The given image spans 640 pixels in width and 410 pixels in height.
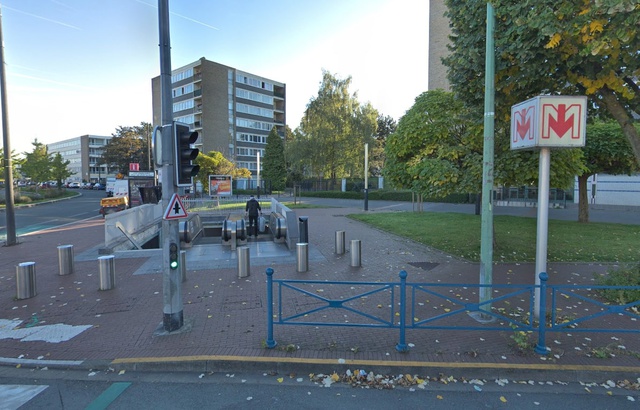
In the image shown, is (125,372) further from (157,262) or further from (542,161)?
(542,161)

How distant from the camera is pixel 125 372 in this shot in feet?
13.8

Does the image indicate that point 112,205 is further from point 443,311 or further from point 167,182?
point 443,311

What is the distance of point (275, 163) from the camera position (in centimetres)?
5469

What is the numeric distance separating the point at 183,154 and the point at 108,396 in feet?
10.4

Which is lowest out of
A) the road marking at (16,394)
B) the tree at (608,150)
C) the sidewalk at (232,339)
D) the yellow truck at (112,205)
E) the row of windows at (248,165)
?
the road marking at (16,394)

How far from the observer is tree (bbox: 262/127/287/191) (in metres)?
54.6

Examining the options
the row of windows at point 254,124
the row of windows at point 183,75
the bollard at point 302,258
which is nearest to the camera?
the bollard at point 302,258

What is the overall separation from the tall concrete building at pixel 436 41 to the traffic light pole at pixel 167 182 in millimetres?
39488

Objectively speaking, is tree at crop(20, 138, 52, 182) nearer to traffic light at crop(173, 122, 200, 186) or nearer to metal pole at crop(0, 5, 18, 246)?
metal pole at crop(0, 5, 18, 246)

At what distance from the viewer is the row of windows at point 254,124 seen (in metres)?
64.4

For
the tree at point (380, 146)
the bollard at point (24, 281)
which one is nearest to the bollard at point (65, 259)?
the bollard at point (24, 281)

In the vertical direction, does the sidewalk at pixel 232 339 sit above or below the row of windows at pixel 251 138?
below

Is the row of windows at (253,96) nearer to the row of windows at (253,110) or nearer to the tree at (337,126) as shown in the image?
the row of windows at (253,110)

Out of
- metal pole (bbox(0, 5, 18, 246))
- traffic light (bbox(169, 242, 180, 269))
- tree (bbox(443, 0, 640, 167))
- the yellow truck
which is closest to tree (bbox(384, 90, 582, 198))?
tree (bbox(443, 0, 640, 167))
